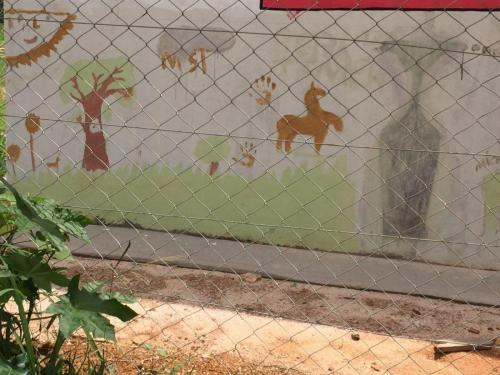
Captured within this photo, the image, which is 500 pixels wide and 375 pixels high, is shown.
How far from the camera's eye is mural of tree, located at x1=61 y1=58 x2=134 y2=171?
17.3 ft

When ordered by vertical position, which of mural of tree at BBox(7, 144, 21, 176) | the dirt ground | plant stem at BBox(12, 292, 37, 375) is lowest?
the dirt ground

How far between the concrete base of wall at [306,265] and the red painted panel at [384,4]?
1.64m

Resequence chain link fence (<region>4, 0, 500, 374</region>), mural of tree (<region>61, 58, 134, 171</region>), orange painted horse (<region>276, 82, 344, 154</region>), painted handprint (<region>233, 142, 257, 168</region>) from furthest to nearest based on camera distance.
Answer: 1. mural of tree (<region>61, 58, 134, 171</region>)
2. painted handprint (<region>233, 142, 257, 168</region>)
3. orange painted horse (<region>276, 82, 344, 154</region>)
4. chain link fence (<region>4, 0, 500, 374</region>)

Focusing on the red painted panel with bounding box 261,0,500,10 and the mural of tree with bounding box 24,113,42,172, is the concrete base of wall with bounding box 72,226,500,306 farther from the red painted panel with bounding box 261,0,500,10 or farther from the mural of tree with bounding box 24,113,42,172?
the red painted panel with bounding box 261,0,500,10

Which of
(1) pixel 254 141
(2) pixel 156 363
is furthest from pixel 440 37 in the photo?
(2) pixel 156 363

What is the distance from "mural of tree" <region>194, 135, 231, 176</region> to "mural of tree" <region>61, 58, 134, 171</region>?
0.63 m

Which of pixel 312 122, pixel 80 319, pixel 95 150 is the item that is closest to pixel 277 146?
pixel 312 122

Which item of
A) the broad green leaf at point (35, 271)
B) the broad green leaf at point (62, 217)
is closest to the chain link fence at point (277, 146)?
the broad green leaf at point (62, 217)

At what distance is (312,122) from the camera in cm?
500

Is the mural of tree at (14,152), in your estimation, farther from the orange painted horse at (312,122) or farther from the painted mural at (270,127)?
the orange painted horse at (312,122)

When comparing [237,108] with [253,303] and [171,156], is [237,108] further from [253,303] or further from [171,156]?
[253,303]

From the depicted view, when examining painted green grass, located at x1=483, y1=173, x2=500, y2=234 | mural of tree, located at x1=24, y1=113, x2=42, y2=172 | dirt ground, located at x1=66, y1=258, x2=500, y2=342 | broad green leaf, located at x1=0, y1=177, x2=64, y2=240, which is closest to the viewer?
broad green leaf, located at x1=0, y1=177, x2=64, y2=240

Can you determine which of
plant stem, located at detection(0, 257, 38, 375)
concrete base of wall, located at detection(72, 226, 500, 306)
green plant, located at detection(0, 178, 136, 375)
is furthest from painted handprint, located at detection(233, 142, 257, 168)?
plant stem, located at detection(0, 257, 38, 375)

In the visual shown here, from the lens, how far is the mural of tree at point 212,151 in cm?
516
